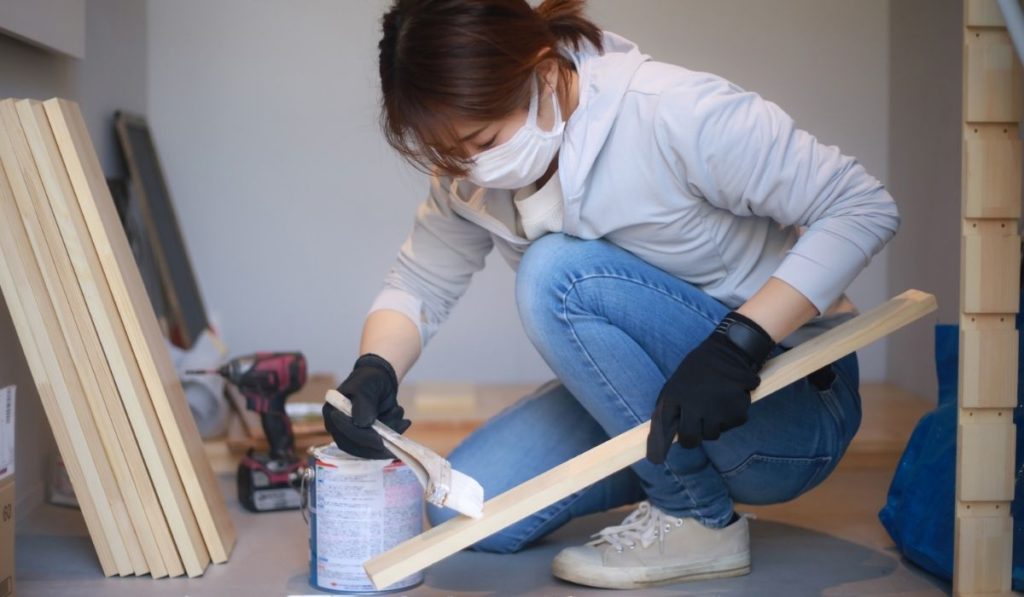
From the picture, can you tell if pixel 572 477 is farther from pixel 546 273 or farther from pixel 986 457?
pixel 986 457

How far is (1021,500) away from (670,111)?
77 cm

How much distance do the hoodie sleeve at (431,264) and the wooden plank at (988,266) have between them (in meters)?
0.76

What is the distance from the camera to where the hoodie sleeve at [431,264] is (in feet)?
6.57

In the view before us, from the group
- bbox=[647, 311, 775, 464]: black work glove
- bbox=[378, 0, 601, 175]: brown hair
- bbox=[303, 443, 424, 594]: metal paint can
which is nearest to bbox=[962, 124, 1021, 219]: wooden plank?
bbox=[647, 311, 775, 464]: black work glove

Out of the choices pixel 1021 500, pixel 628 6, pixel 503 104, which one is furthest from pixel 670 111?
pixel 628 6

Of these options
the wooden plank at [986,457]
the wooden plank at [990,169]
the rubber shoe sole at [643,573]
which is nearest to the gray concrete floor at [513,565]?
the rubber shoe sole at [643,573]

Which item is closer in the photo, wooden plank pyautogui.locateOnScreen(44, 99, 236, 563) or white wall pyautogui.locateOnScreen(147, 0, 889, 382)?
wooden plank pyautogui.locateOnScreen(44, 99, 236, 563)

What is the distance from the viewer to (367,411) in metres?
1.72

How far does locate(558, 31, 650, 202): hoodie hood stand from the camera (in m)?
1.73

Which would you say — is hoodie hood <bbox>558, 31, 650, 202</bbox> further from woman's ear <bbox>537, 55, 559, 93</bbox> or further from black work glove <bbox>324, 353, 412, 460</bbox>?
black work glove <bbox>324, 353, 412, 460</bbox>

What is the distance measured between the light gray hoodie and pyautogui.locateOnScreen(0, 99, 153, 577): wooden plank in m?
0.60

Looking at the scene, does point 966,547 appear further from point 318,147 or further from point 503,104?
point 318,147

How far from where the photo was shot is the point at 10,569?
5.92ft

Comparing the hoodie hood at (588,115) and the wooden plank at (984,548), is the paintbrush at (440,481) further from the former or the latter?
the wooden plank at (984,548)
